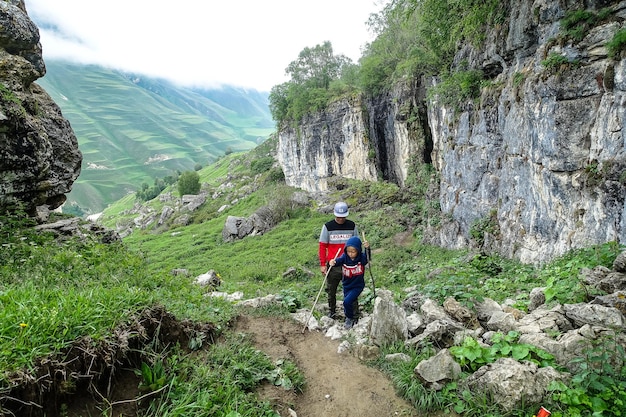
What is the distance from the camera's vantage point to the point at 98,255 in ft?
25.2

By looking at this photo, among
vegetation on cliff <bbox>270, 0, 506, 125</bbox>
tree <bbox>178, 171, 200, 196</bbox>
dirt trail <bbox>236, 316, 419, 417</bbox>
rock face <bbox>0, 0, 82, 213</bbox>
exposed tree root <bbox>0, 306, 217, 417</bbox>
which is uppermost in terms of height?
vegetation on cliff <bbox>270, 0, 506, 125</bbox>

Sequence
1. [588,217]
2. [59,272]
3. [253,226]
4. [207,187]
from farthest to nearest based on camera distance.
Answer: [207,187]
[253,226]
[588,217]
[59,272]

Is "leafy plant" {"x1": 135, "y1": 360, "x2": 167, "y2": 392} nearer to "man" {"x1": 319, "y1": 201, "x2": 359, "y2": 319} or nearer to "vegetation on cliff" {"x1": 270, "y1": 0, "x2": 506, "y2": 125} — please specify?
"man" {"x1": 319, "y1": 201, "x2": 359, "y2": 319}

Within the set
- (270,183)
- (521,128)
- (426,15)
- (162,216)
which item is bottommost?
(162,216)

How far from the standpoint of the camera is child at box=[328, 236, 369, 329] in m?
5.99

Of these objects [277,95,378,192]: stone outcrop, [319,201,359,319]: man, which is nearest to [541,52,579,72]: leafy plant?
[319,201,359,319]: man

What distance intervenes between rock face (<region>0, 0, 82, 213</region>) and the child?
8.25 meters

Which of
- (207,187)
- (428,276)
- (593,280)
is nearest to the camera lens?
(593,280)

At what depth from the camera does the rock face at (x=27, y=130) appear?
7836mm

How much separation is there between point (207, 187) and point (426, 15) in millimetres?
61000

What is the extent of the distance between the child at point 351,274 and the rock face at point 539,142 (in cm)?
515

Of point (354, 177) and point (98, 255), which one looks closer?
point (98, 255)

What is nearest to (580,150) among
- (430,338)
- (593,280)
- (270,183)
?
(593,280)

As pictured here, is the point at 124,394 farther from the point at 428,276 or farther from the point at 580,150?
the point at 580,150
